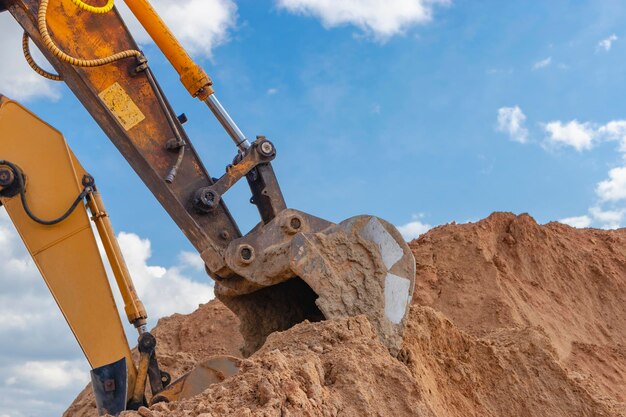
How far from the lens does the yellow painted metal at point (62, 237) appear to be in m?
5.52

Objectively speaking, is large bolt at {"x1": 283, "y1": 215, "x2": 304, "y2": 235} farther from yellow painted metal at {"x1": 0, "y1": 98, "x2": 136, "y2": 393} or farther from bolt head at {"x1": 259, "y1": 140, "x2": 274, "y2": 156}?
yellow painted metal at {"x1": 0, "y1": 98, "x2": 136, "y2": 393}

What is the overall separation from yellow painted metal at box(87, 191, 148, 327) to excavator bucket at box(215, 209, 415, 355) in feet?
2.36

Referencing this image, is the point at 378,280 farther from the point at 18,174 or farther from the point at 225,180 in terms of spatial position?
the point at 18,174

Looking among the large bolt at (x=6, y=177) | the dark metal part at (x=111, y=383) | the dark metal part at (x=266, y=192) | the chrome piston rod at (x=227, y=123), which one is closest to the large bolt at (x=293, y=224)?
the dark metal part at (x=266, y=192)

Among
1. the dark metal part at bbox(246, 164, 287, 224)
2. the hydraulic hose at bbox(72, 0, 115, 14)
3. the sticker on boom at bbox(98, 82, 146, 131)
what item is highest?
the hydraulic hose at bbox(72, 0, 115, 14)

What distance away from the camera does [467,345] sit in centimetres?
707

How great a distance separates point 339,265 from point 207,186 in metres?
1.13

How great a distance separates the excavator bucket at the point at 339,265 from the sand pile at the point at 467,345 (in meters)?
0.25

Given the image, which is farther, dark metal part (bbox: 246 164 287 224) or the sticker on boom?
dark metal part (bbox: 246 164 287 224)

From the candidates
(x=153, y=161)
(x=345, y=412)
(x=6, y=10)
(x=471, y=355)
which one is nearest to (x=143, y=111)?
(x=153, y=161)

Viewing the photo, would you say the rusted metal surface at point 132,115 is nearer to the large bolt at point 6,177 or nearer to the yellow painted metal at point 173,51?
the yellow painted metal at point 173,51

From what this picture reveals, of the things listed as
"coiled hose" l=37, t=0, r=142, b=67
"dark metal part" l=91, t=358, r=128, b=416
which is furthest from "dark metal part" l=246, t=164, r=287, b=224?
"dark metal part" l=91, t=358, r=128, b=416

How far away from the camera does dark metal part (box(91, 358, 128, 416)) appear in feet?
18.0

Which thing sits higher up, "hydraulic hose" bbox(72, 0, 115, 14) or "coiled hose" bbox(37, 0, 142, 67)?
"hydraulic hose" bbox(72, 0, 115, 14)
